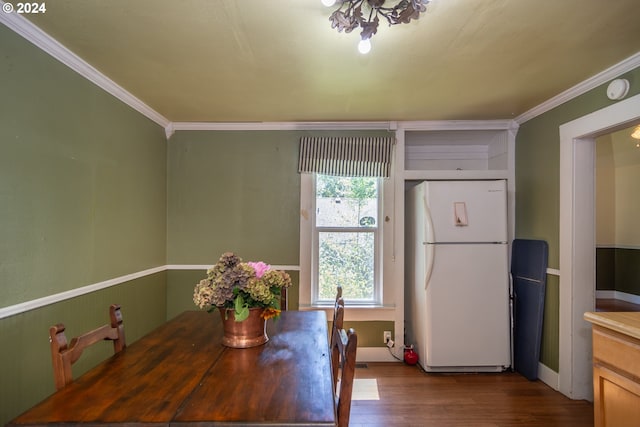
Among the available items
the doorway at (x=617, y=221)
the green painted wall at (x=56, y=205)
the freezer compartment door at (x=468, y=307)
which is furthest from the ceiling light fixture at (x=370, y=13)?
the doorway at (x=617, y=221)

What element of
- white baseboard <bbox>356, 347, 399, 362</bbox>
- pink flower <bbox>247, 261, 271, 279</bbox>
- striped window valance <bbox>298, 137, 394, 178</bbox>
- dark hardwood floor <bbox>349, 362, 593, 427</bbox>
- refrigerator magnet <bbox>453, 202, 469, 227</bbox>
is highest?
striped window valance <bbox>298, 137, 394, 178</bbox>

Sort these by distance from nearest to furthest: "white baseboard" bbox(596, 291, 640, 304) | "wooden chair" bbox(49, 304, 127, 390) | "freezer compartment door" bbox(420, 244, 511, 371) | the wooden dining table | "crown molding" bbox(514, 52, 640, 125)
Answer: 1. the wooden dining table
2. "wooden chair" bbox(49, 304, 127, 390)
3. "crown molding" bbox(514, 52, 640, 125)
4. "freezer compartment door" bbox(420, 244, 511, 371)
5. "white baseboard" bbox(596, 291, 640, 304)

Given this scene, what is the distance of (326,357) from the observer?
1.41 metres

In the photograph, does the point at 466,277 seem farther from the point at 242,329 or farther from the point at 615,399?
the point at 242,329

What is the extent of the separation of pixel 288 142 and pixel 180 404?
8.70 ft

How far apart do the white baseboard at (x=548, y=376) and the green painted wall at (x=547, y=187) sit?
1.5 inches

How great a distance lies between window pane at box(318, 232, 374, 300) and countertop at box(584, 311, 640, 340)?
6.31ft

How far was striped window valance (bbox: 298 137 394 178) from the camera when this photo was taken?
3.23 m

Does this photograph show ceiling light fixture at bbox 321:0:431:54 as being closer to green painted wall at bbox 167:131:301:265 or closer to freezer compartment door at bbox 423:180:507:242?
freezer compartment door at bbox 423:180:507:242

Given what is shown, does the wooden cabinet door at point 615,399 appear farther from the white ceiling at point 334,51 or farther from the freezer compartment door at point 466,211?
the white ceiling at point 334,51

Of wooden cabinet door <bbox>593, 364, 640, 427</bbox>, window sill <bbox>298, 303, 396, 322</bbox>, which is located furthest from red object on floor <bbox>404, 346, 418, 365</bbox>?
wooden cabinet door <bbox>593, 364, 640, 427</bbox>

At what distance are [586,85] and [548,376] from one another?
2319 mm

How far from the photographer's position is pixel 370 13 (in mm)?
1545

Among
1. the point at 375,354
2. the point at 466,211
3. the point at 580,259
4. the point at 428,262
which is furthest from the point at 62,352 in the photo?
the point at 580,259
